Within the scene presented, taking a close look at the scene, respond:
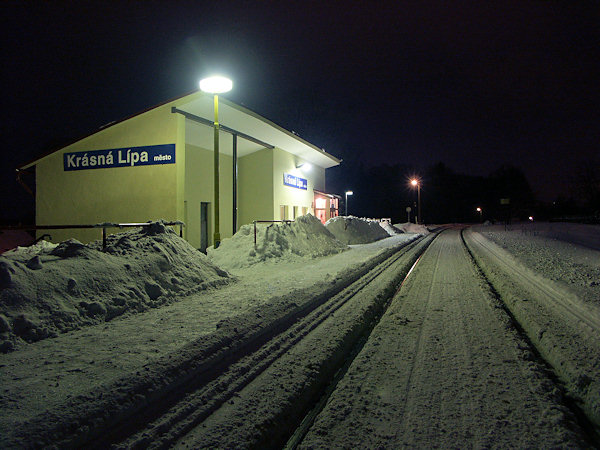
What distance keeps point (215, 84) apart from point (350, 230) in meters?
14.4

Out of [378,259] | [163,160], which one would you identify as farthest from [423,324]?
[163,160]

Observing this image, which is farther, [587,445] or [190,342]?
[190,342]

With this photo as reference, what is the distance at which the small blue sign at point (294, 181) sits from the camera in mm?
28000

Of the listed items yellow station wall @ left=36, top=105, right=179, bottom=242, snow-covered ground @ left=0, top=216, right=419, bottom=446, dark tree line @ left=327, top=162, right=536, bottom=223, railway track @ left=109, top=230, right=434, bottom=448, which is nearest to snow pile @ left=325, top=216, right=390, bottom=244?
yellow station wall @ left=36, top=105, right=179, bottom=242

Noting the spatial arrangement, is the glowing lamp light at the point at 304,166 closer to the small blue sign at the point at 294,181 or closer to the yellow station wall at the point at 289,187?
the yellow station wall at the point at 289,187

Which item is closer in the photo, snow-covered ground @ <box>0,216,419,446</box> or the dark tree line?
snow-covered ground @ <box>0,216,419,446</box>

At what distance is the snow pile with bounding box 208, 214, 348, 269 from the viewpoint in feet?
41.9

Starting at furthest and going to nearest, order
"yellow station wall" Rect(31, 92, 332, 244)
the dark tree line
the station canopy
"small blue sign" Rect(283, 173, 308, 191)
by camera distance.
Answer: the dark tree line → "small blue sign" Rect(283, 173, 308, 191) → the station canopy → "yellow station wall" Rect(31, 92, 332, 244)

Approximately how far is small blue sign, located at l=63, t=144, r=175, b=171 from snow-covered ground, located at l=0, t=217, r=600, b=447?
933 cm

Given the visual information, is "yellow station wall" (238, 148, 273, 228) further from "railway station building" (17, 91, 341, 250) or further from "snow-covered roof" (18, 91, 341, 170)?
"snow-covered roof" (18, 91, 341, 170)

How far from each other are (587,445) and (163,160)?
17575 millimetres

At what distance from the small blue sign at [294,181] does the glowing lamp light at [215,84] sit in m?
15.8

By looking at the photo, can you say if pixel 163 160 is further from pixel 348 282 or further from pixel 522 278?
pixel 522 278

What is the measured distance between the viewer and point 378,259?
13586 millimetres
